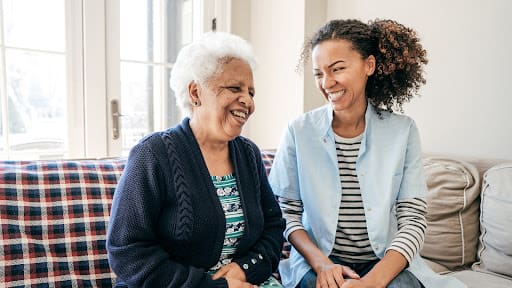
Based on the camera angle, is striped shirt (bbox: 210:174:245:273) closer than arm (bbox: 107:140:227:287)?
No

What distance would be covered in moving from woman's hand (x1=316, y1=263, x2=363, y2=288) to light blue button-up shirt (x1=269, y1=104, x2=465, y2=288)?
0.28 feet

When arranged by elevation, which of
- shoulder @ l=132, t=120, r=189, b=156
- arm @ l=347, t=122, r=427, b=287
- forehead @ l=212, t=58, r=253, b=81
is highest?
forehead @ l=212, t=58, r=253, b=81

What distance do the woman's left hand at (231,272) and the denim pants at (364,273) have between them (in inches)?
8.4

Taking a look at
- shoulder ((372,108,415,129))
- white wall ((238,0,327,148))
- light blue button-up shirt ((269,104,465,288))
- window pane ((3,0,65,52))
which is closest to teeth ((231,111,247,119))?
light blue button-up shirt ((269,104,465,288))

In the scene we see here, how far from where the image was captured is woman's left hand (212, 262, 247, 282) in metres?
1.16

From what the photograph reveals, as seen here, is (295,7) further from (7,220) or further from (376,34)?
(7,220)

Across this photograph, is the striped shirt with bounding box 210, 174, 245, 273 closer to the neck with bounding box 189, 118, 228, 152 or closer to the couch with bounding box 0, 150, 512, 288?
the neck with bounding box 189, 118, 228, 152

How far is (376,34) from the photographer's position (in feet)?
4.57

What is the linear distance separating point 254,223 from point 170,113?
168 cm

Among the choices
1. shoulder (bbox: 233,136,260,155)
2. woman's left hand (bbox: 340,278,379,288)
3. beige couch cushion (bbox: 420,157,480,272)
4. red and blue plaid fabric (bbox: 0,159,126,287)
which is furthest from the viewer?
beige couch cushion (bbox: 420,157,480,272)

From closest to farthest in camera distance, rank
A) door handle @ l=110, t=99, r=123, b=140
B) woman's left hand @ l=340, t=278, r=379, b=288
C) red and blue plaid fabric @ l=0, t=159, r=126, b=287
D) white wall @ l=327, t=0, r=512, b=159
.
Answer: woman's left hand @ l=340, t=278, r=379, b=288
red and blue plaid fabric @ l=0, t=159, r=126, b=287
white wall @ l=327, t=0, r=512, b=159
door handle @ l=110, t=99, r=123, b=140

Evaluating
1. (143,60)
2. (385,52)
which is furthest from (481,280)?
(143,60)

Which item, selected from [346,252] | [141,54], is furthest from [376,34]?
[141,54]

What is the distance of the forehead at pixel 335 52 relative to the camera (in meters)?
1.33
